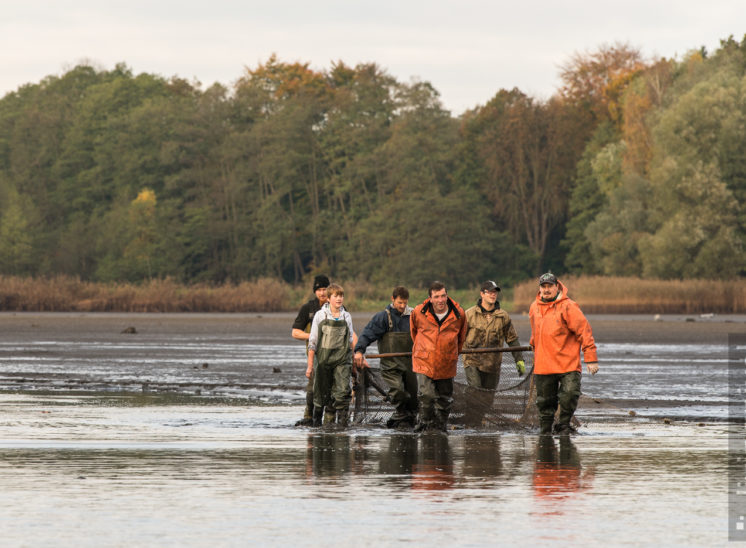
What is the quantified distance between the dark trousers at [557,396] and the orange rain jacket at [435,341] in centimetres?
99

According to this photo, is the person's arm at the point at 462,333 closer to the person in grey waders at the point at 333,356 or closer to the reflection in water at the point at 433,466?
the reflection in water at the point at 433,466

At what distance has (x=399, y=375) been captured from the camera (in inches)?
637

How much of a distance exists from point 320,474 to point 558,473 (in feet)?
6.40

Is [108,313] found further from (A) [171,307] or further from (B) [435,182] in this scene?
(B) [435,182]

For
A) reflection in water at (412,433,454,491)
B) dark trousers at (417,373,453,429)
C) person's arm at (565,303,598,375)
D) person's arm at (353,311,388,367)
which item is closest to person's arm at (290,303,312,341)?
person's arm at (353,311,388,367)

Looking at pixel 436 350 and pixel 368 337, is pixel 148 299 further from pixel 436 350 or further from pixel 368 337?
pixel 436 350

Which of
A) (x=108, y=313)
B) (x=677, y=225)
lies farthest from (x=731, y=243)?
(x=108, y=313)

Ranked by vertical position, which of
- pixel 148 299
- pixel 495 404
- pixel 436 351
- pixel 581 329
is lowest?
pixel 495 404

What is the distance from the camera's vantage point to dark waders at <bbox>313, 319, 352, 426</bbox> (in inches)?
627

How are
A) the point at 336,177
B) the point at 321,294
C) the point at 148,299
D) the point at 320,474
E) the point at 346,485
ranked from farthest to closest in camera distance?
the point at 336,177
the point at 148,299
the point at 321,294
the point at 320,474
the point at 346,485

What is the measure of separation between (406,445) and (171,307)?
6549cm

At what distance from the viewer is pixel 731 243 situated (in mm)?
76812

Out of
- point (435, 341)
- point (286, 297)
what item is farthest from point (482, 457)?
point (286, 297)

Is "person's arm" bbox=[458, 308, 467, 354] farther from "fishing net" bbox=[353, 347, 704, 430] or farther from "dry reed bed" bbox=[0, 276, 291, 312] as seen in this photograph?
"dry reed bed" bbox=[0, 276, 291, 312]
